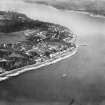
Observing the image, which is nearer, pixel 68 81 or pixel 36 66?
pixel 68 81

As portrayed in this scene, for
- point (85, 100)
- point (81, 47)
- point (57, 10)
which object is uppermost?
point (57, 10)

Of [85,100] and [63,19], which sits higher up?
[63,19]

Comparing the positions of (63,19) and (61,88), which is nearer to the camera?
(61,88)

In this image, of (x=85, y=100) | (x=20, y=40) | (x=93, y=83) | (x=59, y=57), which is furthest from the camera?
(x=20, y=40)

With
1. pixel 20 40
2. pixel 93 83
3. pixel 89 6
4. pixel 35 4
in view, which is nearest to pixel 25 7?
pixel 35 4

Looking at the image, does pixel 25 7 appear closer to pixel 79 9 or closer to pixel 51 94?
pixel 79 9

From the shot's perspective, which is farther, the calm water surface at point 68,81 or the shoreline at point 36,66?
the shoreline at point 36,66

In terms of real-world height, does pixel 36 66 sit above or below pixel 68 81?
above

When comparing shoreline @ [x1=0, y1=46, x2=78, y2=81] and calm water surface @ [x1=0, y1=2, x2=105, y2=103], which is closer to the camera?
calm water surface @ [x1=0, y1=2, x2=105, y2=103]

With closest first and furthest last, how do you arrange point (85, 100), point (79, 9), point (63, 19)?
point (85, 100), point (63, 19), point (79, 9)
